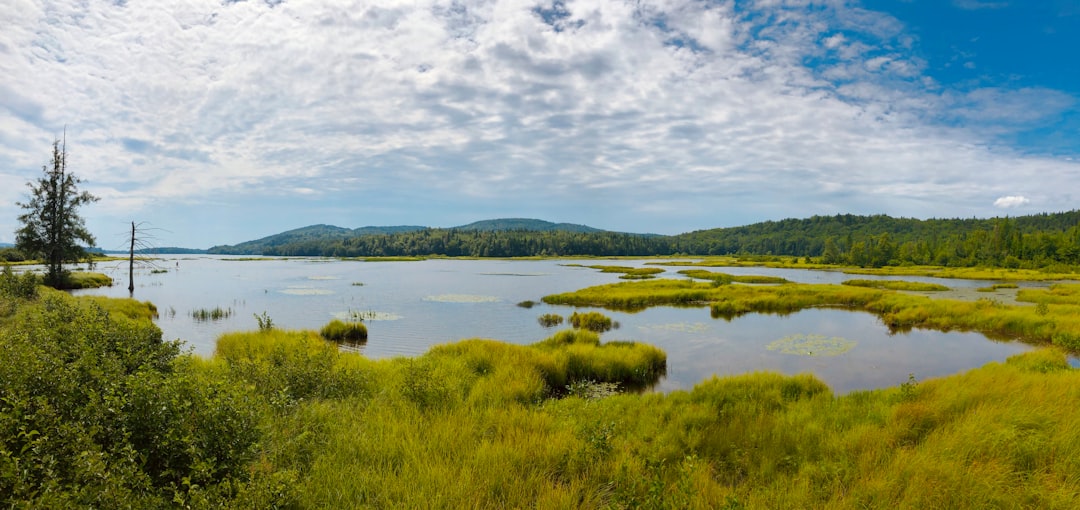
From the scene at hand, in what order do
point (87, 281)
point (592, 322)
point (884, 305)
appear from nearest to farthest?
point (592, 322), point (884, 305), point (87, 281)

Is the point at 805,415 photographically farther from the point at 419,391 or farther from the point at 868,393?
the point at 419,391

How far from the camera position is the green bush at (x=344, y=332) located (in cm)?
2320

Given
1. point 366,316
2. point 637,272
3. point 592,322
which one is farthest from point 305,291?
point 637,272

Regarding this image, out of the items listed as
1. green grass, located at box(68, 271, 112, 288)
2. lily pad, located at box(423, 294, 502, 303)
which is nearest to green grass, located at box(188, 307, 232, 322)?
lily pad, located at box(423, 294, 502, 303)

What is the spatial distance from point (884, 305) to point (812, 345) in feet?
59.7

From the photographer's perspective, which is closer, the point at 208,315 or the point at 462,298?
the point at 208,315

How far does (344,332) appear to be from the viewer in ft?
77.8

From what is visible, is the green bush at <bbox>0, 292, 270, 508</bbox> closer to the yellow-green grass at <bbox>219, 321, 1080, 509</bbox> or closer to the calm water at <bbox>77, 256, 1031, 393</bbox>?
the yellow-green grass at <bbox>219, 321, 1080, 509</bbox>

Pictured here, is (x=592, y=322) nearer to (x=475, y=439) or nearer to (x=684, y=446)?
(x=684, y=446)

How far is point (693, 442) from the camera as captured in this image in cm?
873

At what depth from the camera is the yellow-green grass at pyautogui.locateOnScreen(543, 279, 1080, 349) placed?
80.7 ft

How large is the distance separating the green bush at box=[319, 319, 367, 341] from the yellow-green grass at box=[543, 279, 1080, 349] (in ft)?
56.5

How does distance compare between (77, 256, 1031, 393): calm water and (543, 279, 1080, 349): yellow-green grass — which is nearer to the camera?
(77, 256, 1031, 393): calm water

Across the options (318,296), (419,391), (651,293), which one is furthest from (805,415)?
(318,296)
